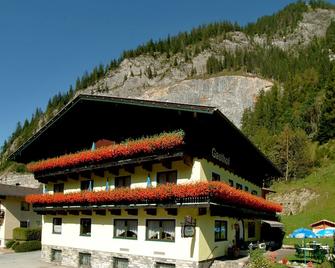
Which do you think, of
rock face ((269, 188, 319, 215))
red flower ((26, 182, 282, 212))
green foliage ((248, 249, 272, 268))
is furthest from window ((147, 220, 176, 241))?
rock face ((269, 188, 319, 215))

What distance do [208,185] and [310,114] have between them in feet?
295

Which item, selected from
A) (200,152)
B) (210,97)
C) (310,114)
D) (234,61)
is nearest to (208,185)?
(200,152)

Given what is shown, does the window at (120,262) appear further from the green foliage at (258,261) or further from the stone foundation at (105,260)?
the green foliage at (258,261)

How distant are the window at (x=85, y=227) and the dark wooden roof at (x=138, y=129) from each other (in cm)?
486

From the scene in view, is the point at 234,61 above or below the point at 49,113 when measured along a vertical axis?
above

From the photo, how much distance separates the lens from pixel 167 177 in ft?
73.5

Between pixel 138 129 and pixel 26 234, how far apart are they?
78.3 feet

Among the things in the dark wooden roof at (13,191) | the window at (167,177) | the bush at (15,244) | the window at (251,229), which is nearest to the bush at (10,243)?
the bush at (15,244)

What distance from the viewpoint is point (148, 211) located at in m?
22.4

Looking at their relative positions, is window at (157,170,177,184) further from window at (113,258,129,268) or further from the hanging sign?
window at (113,258,129,268)

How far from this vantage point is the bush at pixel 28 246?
38.3 meters

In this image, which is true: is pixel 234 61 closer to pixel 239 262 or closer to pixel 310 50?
pixel 310 50

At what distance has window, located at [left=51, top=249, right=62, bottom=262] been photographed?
94.6 ft

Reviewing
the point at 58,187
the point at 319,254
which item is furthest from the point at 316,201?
the point at 58,187
